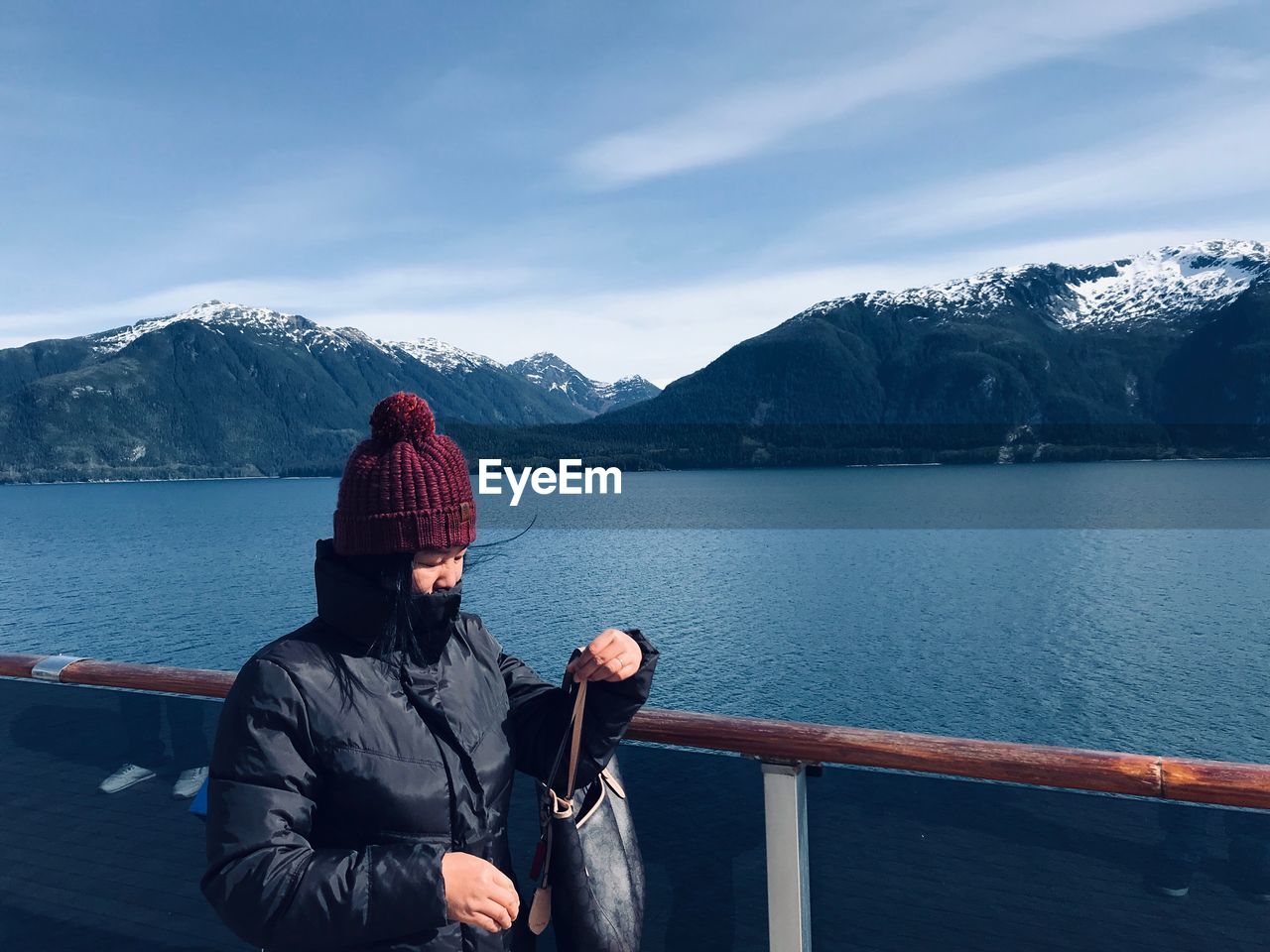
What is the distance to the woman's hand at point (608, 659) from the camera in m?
2.30

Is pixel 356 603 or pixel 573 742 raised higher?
pixel 356 603

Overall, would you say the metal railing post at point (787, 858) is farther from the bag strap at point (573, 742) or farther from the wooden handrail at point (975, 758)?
the bag strap at point (573, 742)

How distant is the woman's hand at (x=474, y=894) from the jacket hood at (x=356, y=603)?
1.77 feet

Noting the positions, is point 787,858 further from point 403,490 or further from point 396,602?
point 403,490

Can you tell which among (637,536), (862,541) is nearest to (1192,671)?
(862,541)

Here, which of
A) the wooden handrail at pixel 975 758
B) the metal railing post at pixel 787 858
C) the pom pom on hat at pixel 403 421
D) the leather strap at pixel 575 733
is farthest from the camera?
the metal railing post at pixel 787 858

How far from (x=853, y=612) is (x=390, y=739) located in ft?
195

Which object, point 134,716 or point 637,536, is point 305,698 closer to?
point 134,716

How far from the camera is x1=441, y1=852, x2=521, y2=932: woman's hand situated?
77.2 inches

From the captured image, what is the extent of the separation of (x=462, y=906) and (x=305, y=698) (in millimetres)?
552

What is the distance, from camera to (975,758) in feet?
7.78

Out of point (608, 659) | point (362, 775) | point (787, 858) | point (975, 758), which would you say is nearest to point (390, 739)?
point (362, 775)

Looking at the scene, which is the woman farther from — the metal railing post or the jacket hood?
the metal railing post

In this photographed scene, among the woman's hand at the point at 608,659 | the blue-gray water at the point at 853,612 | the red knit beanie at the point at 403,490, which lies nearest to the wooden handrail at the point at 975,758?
the woman's hand at the point at 608,659
